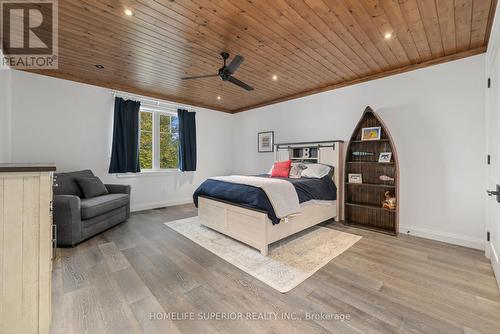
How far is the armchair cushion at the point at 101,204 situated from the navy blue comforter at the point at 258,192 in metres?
1.27

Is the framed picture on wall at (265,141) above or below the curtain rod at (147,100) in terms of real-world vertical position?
below

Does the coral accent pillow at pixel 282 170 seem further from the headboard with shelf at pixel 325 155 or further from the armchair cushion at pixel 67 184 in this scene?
the armchair cushion at pixel 67 184

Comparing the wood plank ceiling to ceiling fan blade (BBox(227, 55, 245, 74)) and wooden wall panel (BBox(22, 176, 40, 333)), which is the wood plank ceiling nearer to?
ceiling fan blade (BBox(227, 55, 245, 74))

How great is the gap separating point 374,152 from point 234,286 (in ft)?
10.3

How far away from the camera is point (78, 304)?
168 cm

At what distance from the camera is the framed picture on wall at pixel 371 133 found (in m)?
3.46

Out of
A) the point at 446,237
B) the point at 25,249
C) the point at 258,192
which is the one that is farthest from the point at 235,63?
the point at 446,237

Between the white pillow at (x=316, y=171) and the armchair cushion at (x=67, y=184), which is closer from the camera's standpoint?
the armchair cushion at (x=67, y=184)

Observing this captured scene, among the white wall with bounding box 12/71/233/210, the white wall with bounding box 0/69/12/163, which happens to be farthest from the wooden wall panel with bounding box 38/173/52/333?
the white wall with bounding box 12/71/233/210

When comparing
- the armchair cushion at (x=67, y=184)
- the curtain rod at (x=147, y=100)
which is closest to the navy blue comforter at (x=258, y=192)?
the armchair cushion at (x=67, y=184)

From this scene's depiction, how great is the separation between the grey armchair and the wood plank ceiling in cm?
191

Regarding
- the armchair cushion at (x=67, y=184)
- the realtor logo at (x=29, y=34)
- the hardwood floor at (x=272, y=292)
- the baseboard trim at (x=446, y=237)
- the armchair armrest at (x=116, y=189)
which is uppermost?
the realtor logo at (x=29, y=34)

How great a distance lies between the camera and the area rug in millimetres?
2129

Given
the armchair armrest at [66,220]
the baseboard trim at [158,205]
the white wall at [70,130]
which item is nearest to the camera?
the armchair armrest at [66,220]
